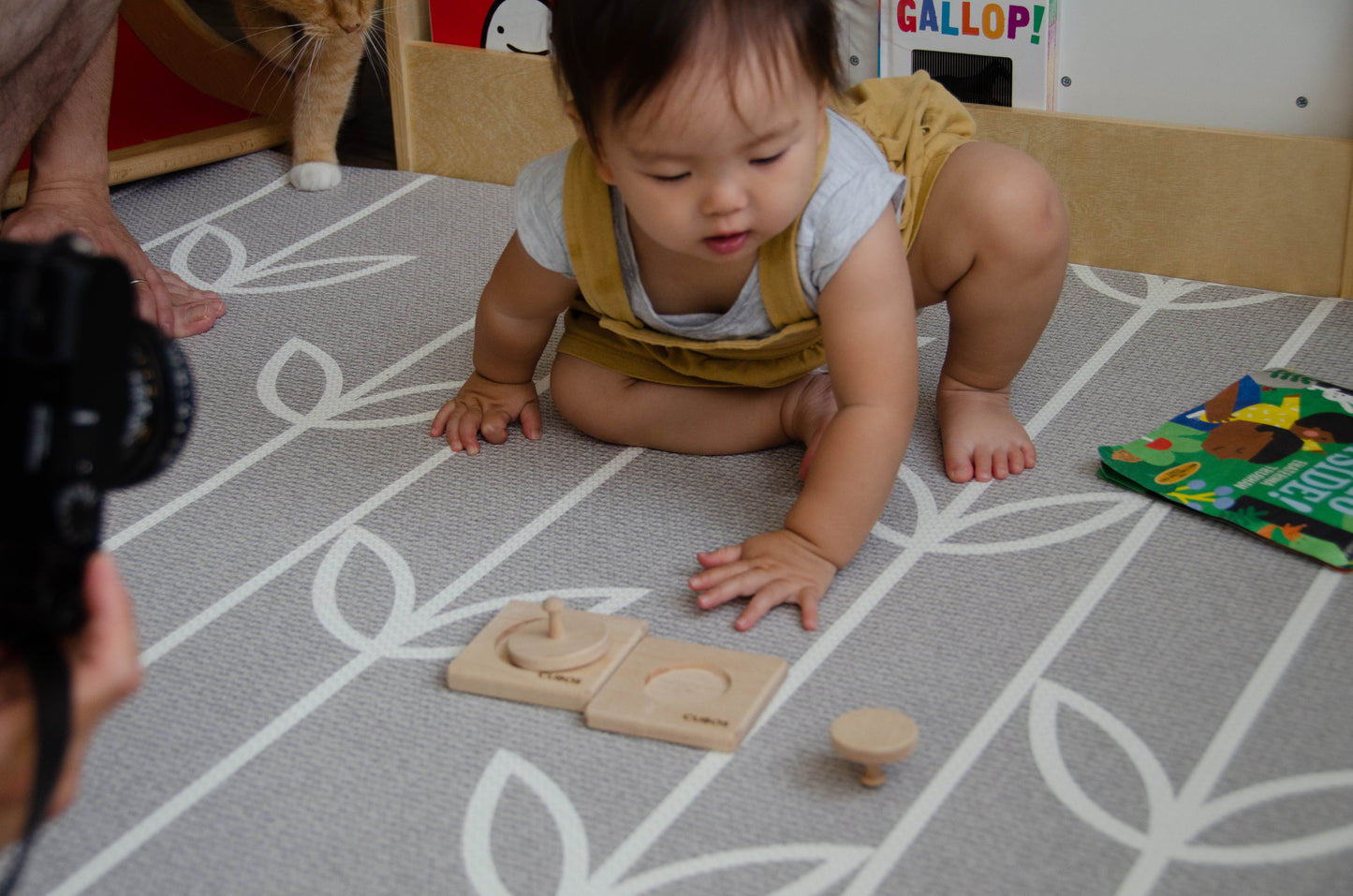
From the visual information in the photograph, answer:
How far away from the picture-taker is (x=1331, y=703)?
2.35 ft

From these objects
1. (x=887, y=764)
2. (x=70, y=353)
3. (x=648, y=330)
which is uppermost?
(x=70, y=353)

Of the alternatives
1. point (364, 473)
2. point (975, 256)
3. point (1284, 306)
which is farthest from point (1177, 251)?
point (364, 473)

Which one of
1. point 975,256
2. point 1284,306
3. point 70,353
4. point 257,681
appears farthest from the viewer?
point 1284,306

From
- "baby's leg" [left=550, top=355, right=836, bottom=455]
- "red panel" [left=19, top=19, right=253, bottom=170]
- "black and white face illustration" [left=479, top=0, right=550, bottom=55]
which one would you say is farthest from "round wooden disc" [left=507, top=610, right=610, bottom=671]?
"red panel" [left=19, top=19, right=253, bottom=170]

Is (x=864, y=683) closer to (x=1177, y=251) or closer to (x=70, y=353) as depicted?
(x=70, y=353)

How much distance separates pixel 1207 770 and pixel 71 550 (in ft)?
1.81

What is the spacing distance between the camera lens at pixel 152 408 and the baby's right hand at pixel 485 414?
0.44m

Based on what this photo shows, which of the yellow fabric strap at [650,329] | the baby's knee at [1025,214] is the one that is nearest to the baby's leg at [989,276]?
the baby's knee at [1025,214]

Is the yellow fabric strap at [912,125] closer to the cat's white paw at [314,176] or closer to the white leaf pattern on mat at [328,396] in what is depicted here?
the white leaf pattern on mat at [328,396]

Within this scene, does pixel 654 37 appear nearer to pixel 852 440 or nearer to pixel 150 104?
pixel 852 440

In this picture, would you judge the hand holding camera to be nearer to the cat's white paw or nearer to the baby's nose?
the baby's nose

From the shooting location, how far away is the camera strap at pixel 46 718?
0.45 meters

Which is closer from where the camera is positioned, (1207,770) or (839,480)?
(1207,770)

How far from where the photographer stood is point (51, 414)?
0.48 meters
